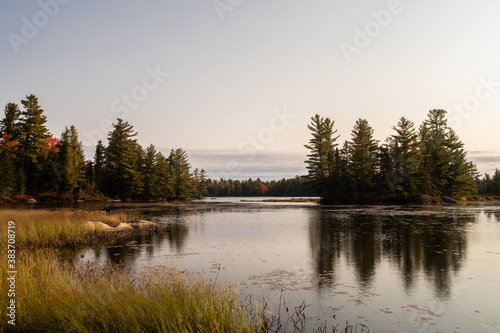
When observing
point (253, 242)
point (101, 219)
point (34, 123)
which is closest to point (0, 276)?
point (253, 242)

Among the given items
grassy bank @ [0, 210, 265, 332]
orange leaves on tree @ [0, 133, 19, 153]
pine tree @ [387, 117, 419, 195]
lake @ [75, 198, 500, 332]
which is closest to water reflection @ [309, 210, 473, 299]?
lake @ [75, 198, 500, 332]

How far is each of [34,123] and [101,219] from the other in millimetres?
55869

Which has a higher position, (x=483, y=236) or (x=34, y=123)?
(x=34, y=123)

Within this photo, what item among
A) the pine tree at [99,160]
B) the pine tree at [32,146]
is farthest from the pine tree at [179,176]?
the pine tree at [32,146]

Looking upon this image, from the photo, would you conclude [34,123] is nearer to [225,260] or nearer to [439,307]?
[225,260]

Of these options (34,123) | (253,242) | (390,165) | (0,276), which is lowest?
(253,242)

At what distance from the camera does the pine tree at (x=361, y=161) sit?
71.1 metres

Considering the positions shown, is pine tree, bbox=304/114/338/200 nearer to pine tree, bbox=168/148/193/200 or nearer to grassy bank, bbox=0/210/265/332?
pine tree, bbox=168/148/193/200

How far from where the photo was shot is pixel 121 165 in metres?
78.2

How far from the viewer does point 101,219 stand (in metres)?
24.4

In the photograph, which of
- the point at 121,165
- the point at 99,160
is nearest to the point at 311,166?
the point at 121,165

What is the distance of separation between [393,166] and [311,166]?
749 inches

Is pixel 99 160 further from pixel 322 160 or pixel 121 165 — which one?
pixel 322 160

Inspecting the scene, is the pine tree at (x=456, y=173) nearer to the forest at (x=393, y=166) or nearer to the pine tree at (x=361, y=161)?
the forest at (x=393, y=166)
